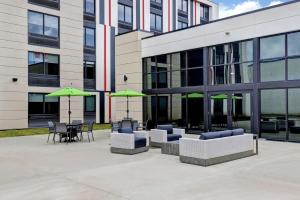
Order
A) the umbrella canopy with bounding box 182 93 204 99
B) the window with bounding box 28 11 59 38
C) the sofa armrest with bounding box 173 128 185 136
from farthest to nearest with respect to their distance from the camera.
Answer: the window with bounding box 28 11 59 38 < the umbrella canopy with bounding box 182 93 204 99 < the sofa armrest with bounding box 173 128 185 136

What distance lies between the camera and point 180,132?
1327 centimetres

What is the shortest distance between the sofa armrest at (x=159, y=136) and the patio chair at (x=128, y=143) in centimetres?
82

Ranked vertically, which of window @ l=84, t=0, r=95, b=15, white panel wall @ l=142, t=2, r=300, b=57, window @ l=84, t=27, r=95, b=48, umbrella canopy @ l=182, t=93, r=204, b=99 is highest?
window @ l=84, t=0, r=95, b=15

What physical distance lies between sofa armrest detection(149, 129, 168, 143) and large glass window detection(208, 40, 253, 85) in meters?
5.67

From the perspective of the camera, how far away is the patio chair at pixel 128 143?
1100cm

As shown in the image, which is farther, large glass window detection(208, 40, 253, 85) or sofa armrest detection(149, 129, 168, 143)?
large glass window detection(208, 40, 253, 85)

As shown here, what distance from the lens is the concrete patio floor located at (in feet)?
20.2

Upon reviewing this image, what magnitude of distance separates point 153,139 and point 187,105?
20.2 feet

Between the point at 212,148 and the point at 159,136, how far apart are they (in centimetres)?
384

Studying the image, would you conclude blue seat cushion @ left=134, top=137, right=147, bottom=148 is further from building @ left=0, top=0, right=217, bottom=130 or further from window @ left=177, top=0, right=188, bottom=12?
window @ left=177, top=0, right=188, bottom=12

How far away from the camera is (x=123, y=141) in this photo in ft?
36.4

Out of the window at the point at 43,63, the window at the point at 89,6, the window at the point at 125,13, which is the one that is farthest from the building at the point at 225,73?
the window at the point at 125,13

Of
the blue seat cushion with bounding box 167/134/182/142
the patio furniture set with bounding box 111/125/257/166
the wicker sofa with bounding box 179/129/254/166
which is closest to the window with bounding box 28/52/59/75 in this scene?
the patio furniture set with bounding box 111/125/257/166

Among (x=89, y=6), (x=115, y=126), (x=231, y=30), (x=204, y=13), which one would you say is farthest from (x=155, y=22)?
(x=115, y=126)
